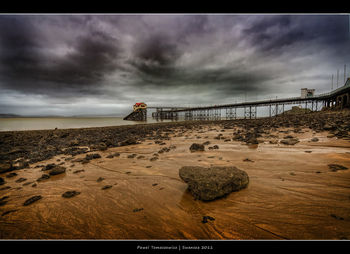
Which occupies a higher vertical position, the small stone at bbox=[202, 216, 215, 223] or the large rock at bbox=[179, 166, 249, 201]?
the large rock at bbox=[179, 166, 249, 201]

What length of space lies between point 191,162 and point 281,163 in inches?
102

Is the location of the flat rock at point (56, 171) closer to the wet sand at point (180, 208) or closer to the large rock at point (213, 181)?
the wet sand at point (180, 208)

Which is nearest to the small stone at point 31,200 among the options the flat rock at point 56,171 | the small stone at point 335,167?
the flat rock at point 56,171

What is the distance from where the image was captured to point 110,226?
1.72 m

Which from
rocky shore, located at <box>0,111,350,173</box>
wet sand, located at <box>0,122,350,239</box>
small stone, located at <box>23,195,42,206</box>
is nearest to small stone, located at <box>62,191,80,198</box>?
wet sand, located at <box>0,122,350,239</box>

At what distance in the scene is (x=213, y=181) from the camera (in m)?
2.22

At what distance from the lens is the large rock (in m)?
2.16

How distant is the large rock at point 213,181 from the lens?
2156 millimetres

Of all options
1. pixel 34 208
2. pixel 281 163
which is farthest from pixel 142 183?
pixel 281 163

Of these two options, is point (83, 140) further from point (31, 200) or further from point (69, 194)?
point (69, 194)
